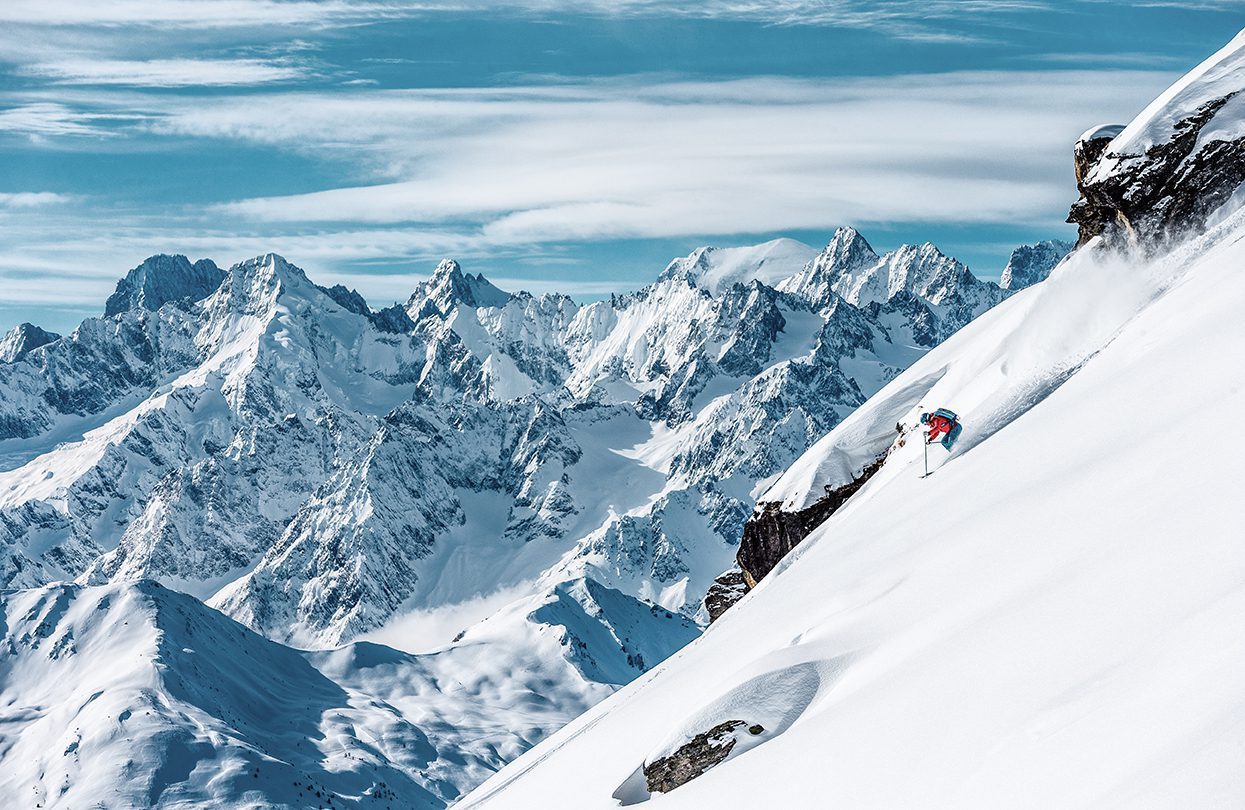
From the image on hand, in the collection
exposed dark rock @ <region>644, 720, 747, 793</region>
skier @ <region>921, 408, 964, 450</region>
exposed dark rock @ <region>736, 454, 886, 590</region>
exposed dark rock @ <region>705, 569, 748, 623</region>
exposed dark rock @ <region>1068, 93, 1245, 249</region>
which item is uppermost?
exposed dark rock @ <region>1068, 93, 1245, 249</region>

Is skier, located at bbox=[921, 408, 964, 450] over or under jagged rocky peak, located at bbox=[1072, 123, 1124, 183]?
under

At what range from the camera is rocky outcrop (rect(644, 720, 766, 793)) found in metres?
20.5

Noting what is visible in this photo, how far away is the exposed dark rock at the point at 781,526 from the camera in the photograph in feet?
152

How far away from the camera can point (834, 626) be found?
2270 centimetres

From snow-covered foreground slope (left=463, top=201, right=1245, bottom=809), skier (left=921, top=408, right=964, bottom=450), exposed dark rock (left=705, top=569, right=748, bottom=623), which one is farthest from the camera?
exposed dark rock (left=705, top=569, right=748, bottom=623)

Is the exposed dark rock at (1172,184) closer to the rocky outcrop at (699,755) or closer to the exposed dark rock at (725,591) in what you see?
the rocky outcrop at (699,755)

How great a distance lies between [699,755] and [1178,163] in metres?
25.2

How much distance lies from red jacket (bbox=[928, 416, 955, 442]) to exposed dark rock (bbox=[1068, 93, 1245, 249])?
352 inches

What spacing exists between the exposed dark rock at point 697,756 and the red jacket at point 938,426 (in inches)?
621

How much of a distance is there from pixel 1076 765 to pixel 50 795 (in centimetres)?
19075

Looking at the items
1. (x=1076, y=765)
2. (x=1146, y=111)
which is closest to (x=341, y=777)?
(x=1146, y=111)

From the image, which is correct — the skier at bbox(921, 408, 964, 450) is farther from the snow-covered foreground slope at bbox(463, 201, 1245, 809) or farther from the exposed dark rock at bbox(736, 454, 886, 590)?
the exposed dark rock at bbox(736, 454, 886, 590)

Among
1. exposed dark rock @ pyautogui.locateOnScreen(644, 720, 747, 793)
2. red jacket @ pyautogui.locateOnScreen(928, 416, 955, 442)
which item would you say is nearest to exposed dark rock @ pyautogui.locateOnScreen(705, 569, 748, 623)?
red jacket @ pyautogui.locateOnScreen(928, 416, 955, 442)

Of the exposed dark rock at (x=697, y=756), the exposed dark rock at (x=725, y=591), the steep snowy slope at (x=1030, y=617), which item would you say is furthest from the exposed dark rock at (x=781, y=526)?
the exposed dark rock at (x=697, y=756)
